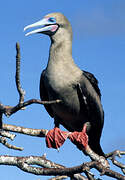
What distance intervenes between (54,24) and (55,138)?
2317mm

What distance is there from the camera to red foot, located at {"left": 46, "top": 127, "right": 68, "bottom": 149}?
7.25 meters

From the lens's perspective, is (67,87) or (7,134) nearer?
(7,134)

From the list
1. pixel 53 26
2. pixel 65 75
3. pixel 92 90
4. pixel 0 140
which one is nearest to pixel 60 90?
pixel 65 75

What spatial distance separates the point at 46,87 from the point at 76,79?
0.60 metres

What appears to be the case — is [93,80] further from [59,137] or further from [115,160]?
[115,160]

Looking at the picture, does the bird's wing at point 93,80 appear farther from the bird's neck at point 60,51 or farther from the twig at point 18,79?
the twig at point 18,79

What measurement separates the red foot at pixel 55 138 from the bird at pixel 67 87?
0.89 ft

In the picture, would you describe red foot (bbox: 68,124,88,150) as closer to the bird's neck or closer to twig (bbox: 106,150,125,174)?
twig (bbox: 106,150,125,174)

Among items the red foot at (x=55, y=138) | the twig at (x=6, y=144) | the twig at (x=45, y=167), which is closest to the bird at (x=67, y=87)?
the red foot at (x=55, y=138)

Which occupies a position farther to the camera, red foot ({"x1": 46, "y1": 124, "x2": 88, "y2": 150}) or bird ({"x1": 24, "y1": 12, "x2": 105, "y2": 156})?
bird ({"x1": 24, "y1": 12, "x2": 105, "y2": 156})

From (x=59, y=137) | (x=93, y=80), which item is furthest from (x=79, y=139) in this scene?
(x=93, y=80)

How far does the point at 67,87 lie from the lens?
7.50 metres

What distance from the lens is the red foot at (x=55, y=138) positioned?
725cm

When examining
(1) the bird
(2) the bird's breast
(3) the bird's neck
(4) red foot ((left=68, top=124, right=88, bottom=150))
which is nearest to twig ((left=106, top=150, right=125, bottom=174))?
(4) red foot ((left=68, top=124, right=88, bottom=150))
